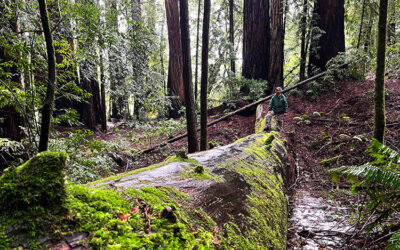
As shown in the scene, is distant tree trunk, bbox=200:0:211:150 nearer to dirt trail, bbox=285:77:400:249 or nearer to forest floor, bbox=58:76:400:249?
forest floor, bbox=58:76:400:249

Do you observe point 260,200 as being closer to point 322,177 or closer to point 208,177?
point 208,177

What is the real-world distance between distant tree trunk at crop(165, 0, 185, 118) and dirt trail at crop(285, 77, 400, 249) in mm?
6259

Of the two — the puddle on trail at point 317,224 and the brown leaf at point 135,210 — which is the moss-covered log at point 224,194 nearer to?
the brown leaf at point 135,210

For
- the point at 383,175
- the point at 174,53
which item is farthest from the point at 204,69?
the point at 174,53

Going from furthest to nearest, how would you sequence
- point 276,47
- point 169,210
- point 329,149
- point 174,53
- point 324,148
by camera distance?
point 174,53, point 276,47, point 324,148, point 329,149, point 169,210

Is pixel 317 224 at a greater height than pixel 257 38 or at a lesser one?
lesser

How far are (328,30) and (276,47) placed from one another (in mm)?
2793

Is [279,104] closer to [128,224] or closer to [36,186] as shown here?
[128,224]

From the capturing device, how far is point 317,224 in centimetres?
347

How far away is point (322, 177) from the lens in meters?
5.72

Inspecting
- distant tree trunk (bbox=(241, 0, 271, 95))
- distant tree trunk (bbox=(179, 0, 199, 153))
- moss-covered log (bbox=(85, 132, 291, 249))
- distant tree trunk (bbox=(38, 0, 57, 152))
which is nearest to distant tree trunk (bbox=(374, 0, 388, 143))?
moss-covered log (bbox=(85, 132, 291, 249))

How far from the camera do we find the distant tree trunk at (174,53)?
12635 mm

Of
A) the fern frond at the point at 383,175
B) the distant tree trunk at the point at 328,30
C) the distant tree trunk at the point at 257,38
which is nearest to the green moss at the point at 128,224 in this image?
the fern frond at the point at 383,175

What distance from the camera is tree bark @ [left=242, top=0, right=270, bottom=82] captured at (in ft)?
39.5
